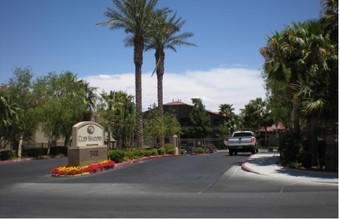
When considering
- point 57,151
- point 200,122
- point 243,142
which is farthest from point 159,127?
point 200,122

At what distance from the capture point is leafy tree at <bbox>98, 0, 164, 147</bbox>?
34.3 meters

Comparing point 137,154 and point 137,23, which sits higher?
point 137,23

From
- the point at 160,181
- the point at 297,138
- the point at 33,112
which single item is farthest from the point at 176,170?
the point at 33,112

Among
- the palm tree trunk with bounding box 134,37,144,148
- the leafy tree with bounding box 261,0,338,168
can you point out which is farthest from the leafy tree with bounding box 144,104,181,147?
the leafy tree with bounding box 261,0,338,168

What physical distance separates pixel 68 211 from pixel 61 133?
1379 inches

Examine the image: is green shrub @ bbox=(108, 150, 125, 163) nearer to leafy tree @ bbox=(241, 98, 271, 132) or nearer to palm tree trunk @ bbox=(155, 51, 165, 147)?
palm tree trunk @ bbox=(155, 51, 165, 147)

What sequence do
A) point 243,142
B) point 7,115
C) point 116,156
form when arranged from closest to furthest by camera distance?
point 116,156, point 243,142, point 7,115

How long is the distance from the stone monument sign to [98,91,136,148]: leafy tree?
72.1 ft

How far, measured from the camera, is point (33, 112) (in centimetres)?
4044

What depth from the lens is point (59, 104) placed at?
41.8m

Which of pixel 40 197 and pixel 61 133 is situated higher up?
pixel 61 133

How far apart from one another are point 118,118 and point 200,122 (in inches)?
962

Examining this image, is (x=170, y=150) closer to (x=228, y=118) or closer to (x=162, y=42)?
(x=162, y=42)

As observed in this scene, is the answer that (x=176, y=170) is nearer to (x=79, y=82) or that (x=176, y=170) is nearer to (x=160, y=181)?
(x=160, y=181)
